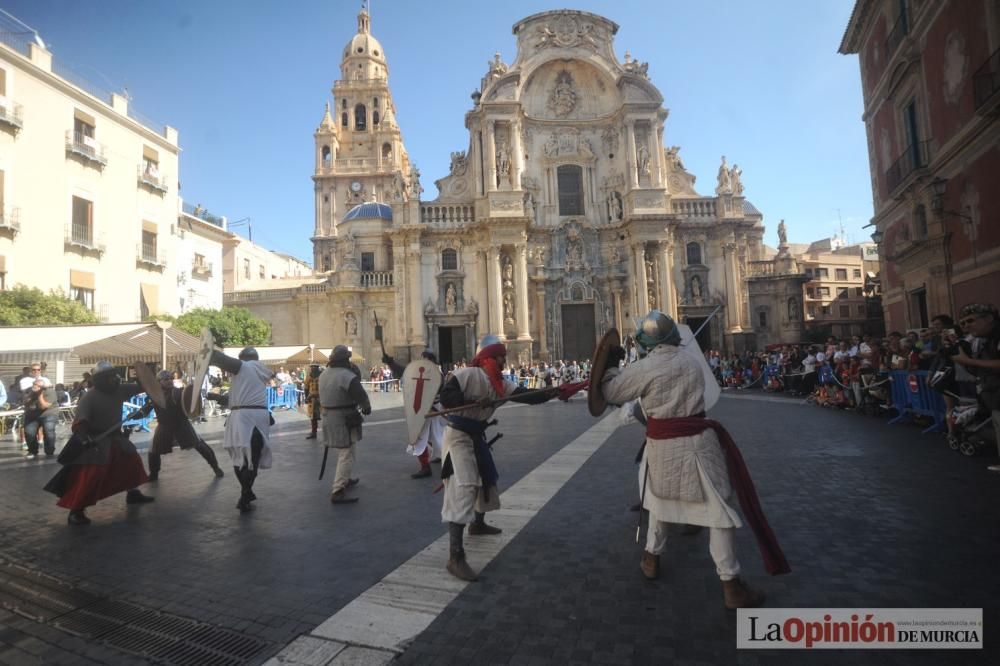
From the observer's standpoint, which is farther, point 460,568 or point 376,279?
point 376,279

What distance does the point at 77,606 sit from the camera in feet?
11.5

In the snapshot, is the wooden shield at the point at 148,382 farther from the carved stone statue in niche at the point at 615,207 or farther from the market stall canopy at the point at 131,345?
the carved stone statue in niche at the point at 615,207

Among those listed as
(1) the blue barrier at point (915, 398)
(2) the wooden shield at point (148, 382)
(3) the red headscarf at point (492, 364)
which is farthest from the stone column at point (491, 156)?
(3) the red headscarf at point (492, 364)

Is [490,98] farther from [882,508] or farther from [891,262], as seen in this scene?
[882,508]

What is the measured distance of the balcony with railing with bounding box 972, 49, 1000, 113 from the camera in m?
11.4

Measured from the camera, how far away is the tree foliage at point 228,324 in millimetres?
26406

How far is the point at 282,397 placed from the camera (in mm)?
20375

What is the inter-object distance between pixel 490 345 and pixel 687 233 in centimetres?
→ 2907

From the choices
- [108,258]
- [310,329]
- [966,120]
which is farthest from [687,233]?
[108,258]

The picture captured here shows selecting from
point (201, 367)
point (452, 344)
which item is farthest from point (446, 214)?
point (201, 367)

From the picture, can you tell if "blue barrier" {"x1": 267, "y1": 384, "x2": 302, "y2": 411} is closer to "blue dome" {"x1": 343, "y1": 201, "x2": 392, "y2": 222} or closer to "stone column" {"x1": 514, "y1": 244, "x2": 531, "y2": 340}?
"stone column" {"x1": 514, "y1": 244, "x2": 531, "y2": 340}

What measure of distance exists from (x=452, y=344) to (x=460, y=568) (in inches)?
1056

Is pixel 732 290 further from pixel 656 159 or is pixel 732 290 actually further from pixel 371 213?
pixel 371 213

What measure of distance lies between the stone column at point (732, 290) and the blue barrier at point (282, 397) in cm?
2276
